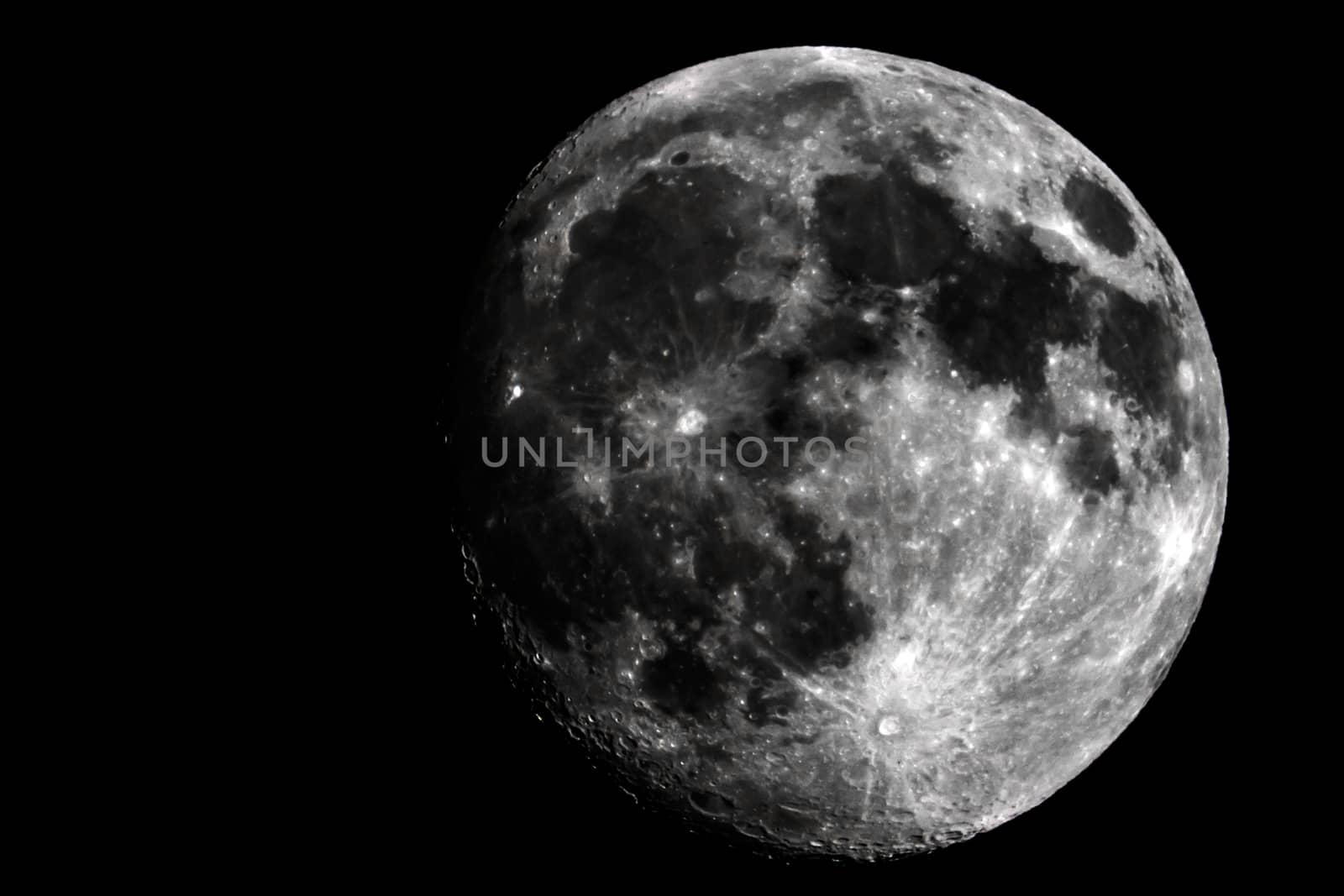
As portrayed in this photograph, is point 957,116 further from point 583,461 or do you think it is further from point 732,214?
point 583,461

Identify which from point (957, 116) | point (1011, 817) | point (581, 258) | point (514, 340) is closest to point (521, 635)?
point (514, 340)

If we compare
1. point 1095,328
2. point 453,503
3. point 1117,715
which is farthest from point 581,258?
point 1117,715

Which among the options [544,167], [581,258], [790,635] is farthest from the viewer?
[544,167]

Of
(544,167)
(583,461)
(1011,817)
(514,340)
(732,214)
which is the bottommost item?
(1011,817)

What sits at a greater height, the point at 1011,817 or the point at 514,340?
the point at 514,340

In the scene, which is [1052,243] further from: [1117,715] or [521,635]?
[521,635]

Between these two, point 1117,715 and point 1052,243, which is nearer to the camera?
point 1052,243

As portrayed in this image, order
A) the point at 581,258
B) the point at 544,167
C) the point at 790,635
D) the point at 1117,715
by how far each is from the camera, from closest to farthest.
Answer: the point at 790,635
the point at 581,258
the point at 1117,715
the point at 544,167
